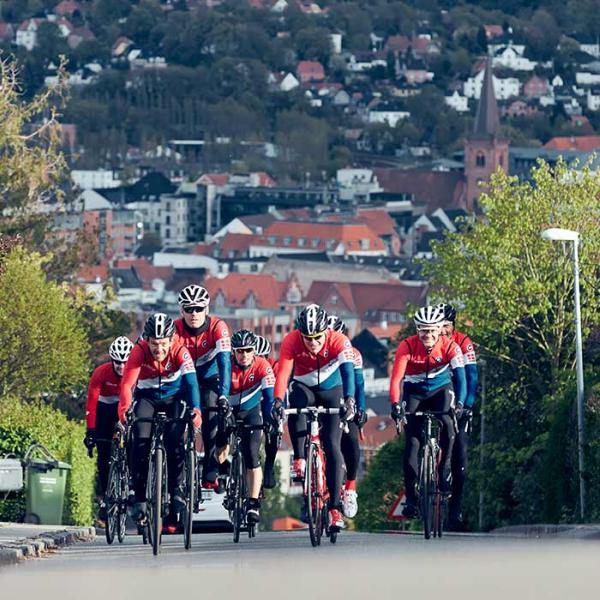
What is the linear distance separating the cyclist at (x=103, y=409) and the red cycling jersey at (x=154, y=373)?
79.4 inches

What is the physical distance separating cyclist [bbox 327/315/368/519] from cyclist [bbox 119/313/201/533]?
3.84 ft

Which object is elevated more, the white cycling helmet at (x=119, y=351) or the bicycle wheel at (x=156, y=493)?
the white cycling helmet at (x=119, y=351)

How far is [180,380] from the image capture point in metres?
17.6

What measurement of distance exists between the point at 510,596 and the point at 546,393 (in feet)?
103

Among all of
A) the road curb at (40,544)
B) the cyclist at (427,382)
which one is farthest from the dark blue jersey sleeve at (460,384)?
the road curb at (40,544)

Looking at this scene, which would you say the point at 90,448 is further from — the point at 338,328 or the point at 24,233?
the point at 24,233

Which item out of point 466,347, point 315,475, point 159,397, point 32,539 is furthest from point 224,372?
point 466,347

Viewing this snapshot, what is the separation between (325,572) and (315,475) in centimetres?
310

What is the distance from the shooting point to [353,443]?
1870 cm

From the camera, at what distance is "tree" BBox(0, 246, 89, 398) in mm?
48875

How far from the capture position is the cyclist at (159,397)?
1752 centimetres

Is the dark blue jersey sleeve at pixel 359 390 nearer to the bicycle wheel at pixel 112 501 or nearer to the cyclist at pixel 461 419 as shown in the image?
the cyclist at pixel 461 419

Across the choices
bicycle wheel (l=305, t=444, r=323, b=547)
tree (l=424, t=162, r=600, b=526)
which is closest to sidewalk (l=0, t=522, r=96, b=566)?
bicycle wheel (l=305, t=444, r=323, b=547)

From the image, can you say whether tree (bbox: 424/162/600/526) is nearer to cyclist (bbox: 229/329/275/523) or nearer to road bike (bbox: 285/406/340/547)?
cyclist (bbox: 229/329/275/523)
